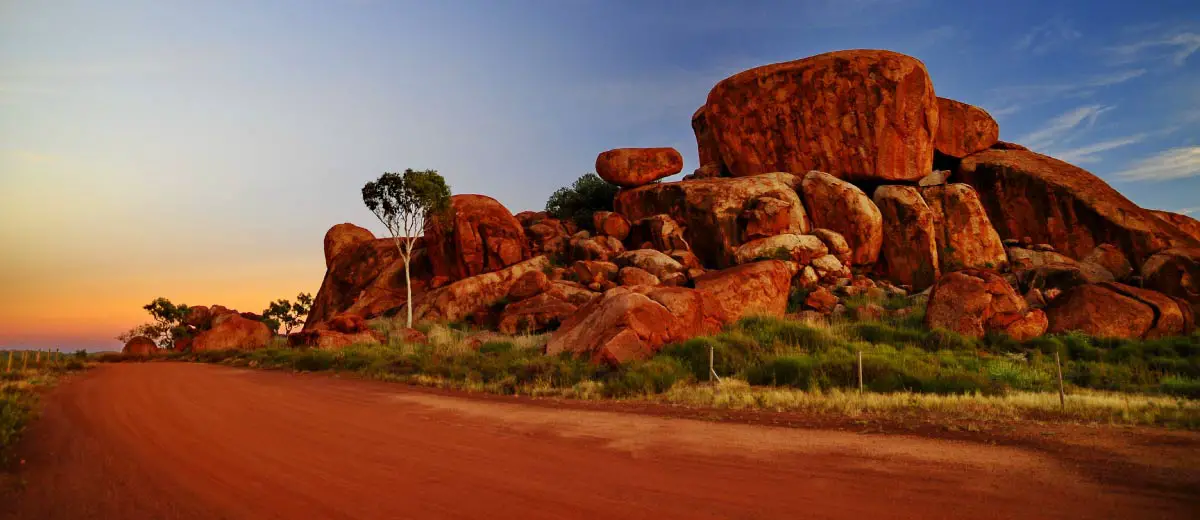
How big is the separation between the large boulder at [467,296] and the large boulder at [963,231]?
78.4 ft

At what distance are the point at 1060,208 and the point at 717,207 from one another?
64.1 ft

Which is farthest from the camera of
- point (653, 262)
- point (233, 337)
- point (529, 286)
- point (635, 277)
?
point (233, 337)

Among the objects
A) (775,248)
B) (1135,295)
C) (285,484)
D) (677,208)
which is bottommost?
(285,484)

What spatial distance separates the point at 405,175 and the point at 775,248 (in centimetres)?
2164

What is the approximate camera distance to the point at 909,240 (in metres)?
33.4

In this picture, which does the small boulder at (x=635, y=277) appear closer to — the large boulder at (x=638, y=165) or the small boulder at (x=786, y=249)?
the small boulder at (x=786, y=249)

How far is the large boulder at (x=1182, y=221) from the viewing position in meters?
33.0

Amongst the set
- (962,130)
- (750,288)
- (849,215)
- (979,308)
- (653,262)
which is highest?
(962,130)

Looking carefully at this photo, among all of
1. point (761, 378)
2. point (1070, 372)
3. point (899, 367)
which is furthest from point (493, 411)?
point (1070, 372)

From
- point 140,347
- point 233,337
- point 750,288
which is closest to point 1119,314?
point 750,288

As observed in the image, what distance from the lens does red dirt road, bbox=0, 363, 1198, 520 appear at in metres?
5.41

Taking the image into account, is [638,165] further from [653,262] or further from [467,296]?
[467,296]

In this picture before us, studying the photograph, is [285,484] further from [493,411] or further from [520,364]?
[520,364]

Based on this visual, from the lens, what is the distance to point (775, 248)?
1228 inches
